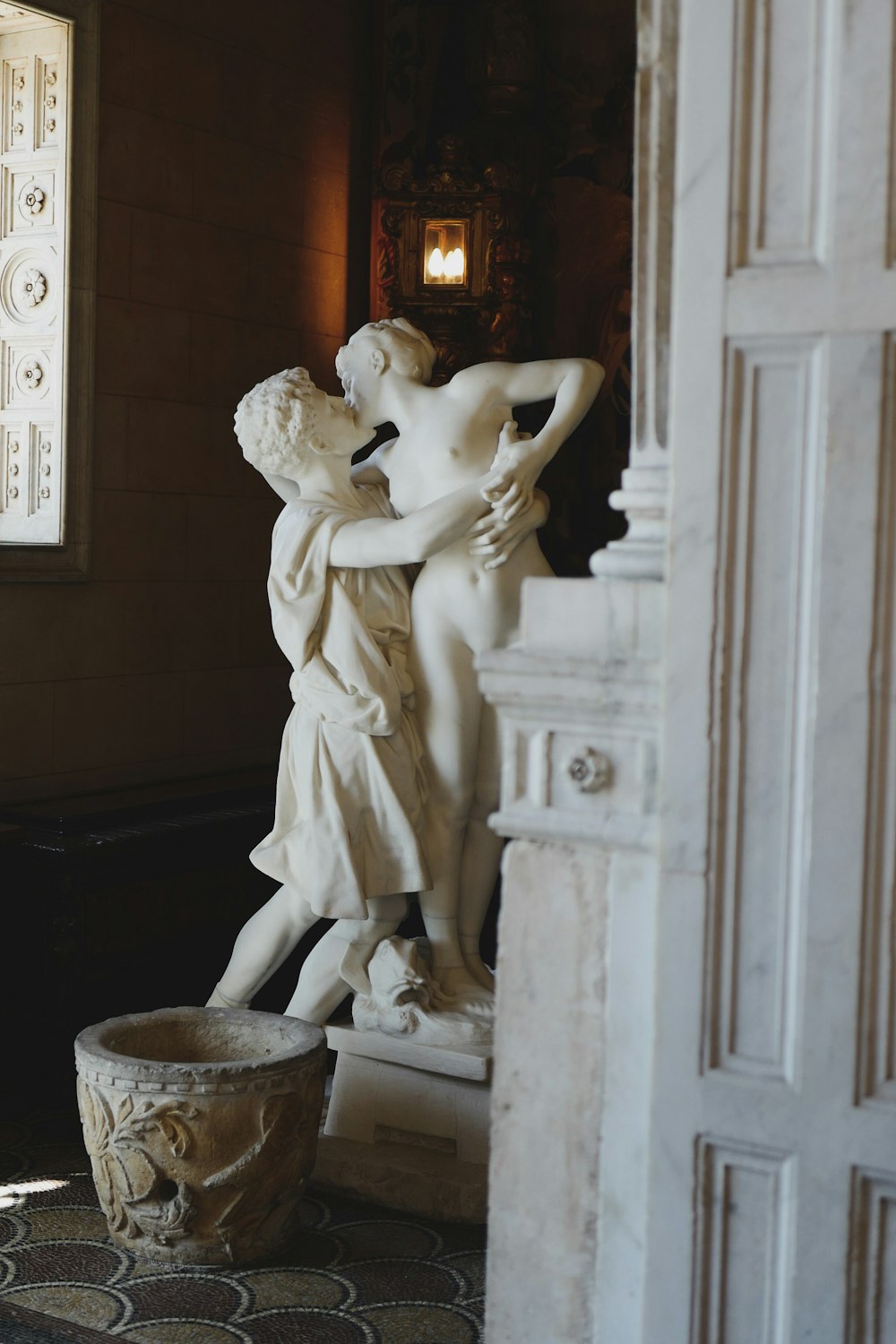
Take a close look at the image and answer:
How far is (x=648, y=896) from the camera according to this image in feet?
7.18

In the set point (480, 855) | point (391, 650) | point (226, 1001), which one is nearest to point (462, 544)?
point (391, 650)

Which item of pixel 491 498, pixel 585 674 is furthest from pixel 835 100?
Result: pixel 491 498

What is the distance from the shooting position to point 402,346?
162 inches

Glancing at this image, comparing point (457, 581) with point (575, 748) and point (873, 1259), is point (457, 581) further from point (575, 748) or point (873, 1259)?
point (873, 1259)

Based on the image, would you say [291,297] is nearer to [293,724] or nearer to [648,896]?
[293,724]

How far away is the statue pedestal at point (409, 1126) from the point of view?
3.77m

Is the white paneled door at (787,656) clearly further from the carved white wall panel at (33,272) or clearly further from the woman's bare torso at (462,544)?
the carved white wall panel at (33,272)

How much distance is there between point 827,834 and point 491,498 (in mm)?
1877

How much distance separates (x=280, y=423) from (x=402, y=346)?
42 centimetres

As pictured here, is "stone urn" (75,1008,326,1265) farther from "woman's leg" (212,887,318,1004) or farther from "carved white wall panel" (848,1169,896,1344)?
"carved white wall panel" (848,1169,896,1344)

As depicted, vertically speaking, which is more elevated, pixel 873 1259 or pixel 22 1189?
pixel 873 1259

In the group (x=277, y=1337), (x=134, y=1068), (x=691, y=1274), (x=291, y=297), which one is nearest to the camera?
(x=691, y=1274)

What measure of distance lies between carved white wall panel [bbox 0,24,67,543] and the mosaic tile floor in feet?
8.24

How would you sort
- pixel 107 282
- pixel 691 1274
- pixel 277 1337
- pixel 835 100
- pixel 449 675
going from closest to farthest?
pixel 835 100
pixel 691 1274
pixel 277 1337
pixel 449 675
pixel 107 282
